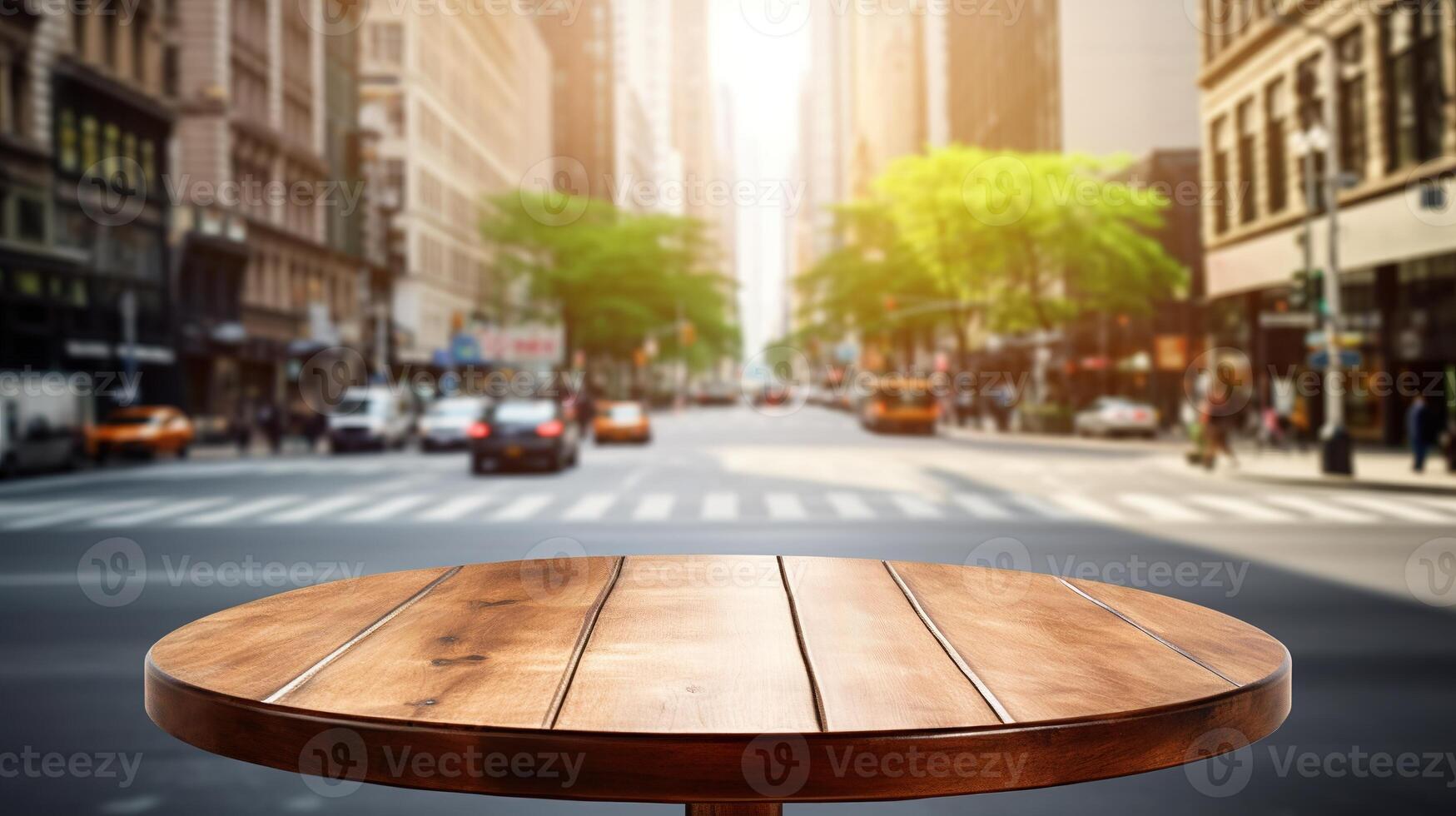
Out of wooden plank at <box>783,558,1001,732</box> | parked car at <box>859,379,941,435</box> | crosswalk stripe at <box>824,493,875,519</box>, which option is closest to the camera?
wooden plank at <box>783,558,1001,732</box>

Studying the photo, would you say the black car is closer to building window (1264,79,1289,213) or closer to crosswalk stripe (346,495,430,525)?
crosswalk stripe (346,495,430,525)

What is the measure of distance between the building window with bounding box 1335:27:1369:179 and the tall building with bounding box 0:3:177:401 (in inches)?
1320

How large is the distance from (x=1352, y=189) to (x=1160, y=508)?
1865 centimetres

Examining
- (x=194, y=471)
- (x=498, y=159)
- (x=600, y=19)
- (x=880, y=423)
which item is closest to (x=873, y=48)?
(x=600, y=19)

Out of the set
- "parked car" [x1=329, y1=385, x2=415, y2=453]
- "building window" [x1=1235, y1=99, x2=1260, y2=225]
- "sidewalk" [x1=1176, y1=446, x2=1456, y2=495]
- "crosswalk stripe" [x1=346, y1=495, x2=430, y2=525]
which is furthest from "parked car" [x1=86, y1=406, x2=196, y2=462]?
"building window" [x1=1235, y1=99, x2=1260, y2=225]

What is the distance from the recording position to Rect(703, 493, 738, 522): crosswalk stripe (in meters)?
17.3

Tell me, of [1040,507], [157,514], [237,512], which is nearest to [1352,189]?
[1040,507]

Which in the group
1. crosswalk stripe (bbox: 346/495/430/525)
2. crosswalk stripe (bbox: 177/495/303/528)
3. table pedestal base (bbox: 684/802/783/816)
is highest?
table pedestal base (bbox: 684/802/783/816)

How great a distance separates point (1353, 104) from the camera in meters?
33.6

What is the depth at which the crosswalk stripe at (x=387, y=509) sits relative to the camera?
57.1ft

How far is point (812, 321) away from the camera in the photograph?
243 ft

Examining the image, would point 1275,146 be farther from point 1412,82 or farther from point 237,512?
point 237,512

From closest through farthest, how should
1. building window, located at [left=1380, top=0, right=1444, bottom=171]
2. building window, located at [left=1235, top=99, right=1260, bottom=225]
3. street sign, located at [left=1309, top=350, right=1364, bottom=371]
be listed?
street sign, located at [left=1309, top=350, right=1364, bottom=371] → building window, located at [left=1380, top=0, right=1444, bottom=171] → building window, located at [left=1235, top=99, right=1260, bottom=225]

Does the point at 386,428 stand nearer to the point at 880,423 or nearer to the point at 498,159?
the point at 880,423
